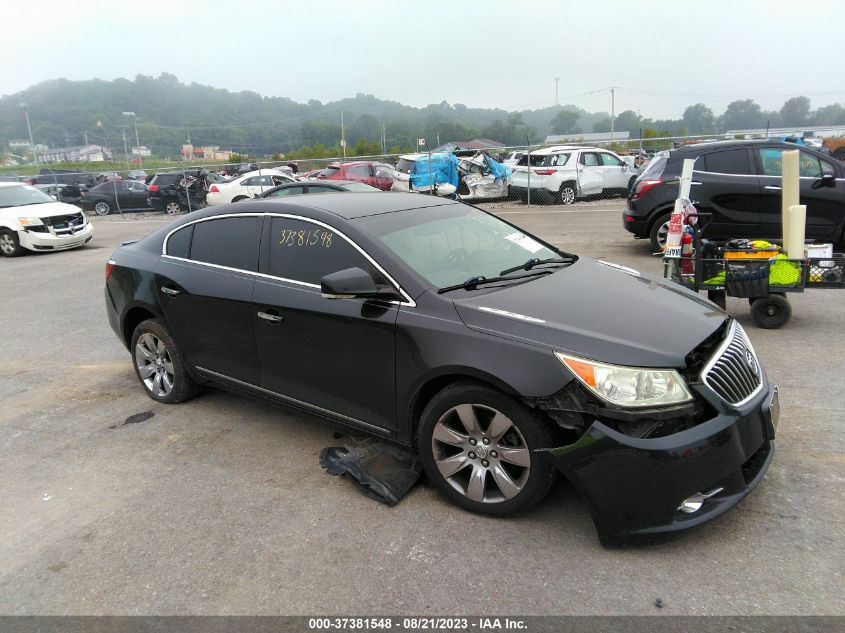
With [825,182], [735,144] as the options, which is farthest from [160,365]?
[825,182]

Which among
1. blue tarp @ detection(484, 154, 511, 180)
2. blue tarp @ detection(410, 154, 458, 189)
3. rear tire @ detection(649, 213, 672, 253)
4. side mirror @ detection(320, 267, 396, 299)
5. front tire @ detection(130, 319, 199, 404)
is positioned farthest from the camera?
blue tarp @ detection(484, 154, 511, 180)

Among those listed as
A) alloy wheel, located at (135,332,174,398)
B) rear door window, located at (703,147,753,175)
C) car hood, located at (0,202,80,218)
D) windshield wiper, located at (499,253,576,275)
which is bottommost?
alloy wheel, located at (135,332,174,398)

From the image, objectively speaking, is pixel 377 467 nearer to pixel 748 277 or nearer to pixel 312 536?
pixel 312 536

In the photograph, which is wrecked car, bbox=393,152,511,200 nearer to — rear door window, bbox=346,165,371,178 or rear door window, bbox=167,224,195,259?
rear door window, bbox=346,165,371,178

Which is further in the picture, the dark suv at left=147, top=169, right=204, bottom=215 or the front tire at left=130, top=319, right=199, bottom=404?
the dark suv at left=147, top=169, right=204, bottom=215

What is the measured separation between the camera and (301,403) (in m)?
3.89

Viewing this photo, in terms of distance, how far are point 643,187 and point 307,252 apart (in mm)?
7548

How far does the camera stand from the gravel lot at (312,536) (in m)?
2.64

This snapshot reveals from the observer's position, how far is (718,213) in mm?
9305

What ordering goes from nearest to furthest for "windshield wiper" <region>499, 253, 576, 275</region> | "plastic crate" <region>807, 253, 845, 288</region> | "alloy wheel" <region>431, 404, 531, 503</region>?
"alloy wheel" <region>431, 404, 531, 503</region> → "windshield wiper" <region>499, 253, 576, 275</region> → "plastic crate" <region>807, 253, 845, 288</region>

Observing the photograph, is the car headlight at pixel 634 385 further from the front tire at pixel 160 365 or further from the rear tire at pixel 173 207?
the rear tire at pixel 173 207

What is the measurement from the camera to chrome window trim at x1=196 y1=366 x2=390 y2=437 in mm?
3549

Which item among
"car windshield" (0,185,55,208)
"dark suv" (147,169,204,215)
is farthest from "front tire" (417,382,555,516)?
"dark suv" (147,169,204,215)

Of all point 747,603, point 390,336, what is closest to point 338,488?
point 390,336
